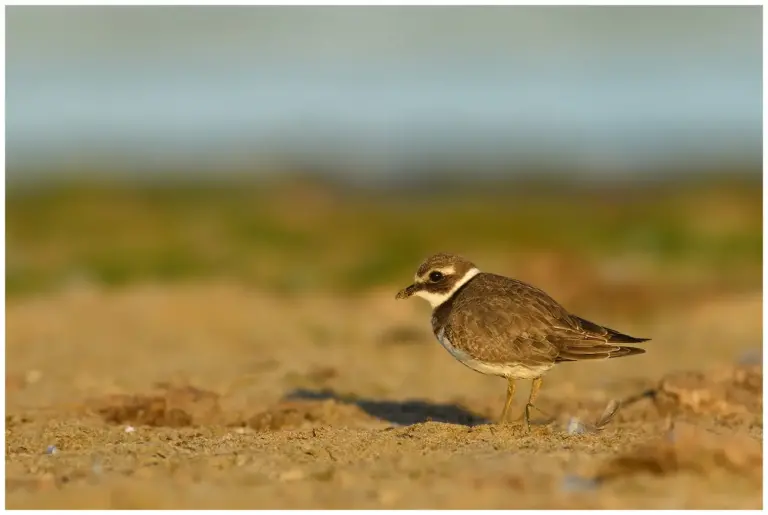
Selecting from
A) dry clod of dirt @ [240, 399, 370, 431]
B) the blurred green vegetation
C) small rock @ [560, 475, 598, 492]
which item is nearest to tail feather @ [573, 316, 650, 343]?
dry clod of dirt @ [240, 399, 370, 431]

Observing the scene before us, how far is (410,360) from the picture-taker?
11.4 metres

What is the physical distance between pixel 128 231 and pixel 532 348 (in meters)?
20.1

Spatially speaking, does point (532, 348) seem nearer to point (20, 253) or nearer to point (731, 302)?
point (731, 302)

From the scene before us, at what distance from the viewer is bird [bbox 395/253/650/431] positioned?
283 inches

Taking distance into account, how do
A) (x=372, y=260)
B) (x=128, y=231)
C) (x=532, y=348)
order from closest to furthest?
(x=532, y=348), (x=372, y=260), (x=128, y=231)

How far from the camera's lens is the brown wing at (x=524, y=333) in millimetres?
7180

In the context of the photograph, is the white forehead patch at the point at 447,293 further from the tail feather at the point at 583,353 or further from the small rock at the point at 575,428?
A: the small rock at the point at 575,428

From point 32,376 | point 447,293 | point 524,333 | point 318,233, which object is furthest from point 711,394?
point 318,233

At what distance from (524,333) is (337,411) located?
1850 millimetres

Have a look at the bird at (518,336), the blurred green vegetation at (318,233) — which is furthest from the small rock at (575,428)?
the blurred green vegetation at (318,233)

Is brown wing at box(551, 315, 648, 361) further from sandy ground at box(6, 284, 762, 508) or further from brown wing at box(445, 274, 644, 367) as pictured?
sandy ground at box(6, 284, 762, 508)

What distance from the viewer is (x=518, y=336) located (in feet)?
23.6

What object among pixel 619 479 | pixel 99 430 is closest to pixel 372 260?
pixel 99 430

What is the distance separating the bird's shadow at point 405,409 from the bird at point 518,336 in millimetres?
999
